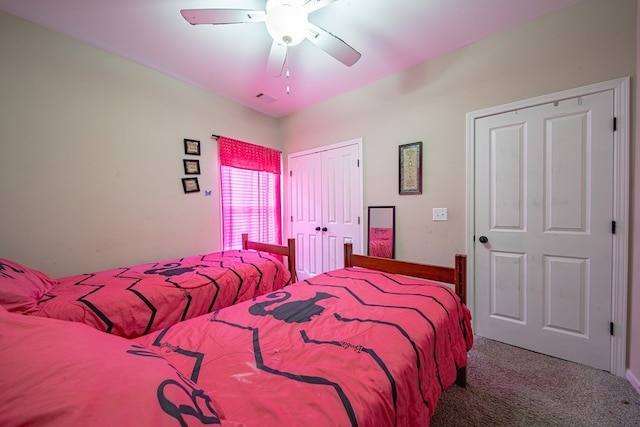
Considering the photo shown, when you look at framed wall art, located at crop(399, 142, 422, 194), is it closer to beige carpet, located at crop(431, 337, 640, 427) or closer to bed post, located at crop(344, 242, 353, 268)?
bed post, located at crop(344, 242, 353, 268)

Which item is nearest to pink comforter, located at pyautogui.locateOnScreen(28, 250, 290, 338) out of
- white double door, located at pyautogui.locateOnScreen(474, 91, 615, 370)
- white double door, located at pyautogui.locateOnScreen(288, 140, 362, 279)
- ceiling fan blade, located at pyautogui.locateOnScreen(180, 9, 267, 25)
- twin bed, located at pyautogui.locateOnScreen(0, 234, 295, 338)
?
twin bed, located at pyautogui.locateOnScreen(0, 234, 295, 338)

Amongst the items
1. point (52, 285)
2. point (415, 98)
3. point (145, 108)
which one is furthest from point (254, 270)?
point (415, 98)

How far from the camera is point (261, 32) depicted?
1990 mm

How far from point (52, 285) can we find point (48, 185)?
852 millimetres

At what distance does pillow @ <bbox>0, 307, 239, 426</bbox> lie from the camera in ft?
1.32

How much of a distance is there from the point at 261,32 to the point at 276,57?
295 millimetres

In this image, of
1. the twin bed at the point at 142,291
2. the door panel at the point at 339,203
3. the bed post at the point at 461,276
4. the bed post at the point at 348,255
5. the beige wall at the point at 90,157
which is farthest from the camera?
the door panel at the point at 339,203

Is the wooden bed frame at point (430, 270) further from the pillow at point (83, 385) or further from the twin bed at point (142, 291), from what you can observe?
the pillow at point (83, 385)

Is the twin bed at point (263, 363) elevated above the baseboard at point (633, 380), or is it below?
above

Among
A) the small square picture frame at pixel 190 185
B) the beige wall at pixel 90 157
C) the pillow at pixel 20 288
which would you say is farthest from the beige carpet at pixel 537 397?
the small square picture frame at pixel 190 185

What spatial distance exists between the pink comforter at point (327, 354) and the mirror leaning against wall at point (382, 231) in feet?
3.87

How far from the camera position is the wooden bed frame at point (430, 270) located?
1474mm

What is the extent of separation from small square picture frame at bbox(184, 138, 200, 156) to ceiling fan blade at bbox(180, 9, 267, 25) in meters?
1.52

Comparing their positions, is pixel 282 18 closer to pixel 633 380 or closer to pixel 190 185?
pixel 190 185
